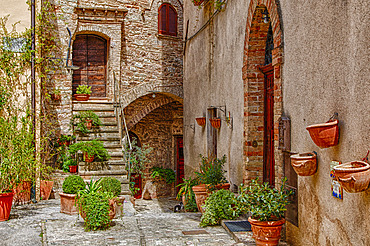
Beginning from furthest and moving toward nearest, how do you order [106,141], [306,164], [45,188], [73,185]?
1. [106,141]
2. [45,188]
3. [73,185]
4. [306,164]

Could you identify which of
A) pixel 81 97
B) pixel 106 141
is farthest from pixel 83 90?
pixel 106 141

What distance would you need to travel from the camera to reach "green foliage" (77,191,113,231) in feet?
17.5

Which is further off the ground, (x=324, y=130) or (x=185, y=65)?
(x=185, y=65)

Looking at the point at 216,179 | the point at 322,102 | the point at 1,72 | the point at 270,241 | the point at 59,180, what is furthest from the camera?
the point at 59,180

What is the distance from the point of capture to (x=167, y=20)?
13.2m

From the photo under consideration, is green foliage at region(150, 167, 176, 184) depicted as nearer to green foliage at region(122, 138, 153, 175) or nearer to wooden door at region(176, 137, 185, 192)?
wooden door at region(176, 137, 185, 192)

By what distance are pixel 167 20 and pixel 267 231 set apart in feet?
33.6

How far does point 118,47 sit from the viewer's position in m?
11.8

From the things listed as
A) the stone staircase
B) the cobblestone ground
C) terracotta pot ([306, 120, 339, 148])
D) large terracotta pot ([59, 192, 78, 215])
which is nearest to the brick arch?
the cobblestone ground

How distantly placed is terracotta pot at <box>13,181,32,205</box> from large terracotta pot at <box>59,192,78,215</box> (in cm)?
101

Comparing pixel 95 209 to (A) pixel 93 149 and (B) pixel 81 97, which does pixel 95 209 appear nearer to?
(A) pixel 93 149

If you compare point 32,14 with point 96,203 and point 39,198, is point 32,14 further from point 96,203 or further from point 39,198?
point 96,203

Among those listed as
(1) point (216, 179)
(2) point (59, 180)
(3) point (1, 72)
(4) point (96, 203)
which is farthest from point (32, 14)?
(1) point (216, 179)

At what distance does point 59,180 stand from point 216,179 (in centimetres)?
384
